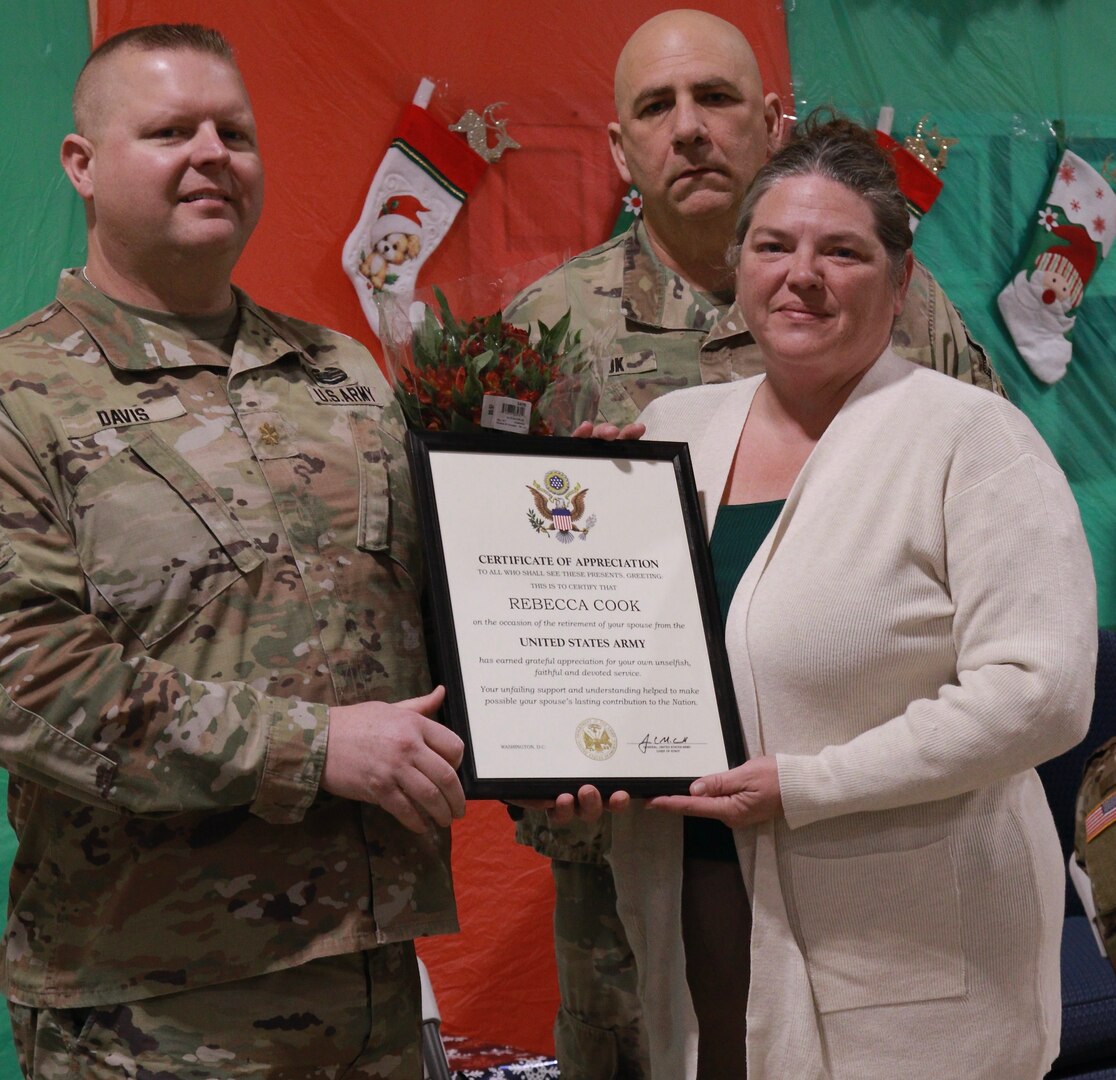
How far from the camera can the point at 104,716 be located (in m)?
1.59

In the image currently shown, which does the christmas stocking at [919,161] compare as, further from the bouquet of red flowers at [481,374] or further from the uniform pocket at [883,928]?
the uniform pocket at [883,928]

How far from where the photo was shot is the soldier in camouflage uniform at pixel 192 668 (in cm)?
162

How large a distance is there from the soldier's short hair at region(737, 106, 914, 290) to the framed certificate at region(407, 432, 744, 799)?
431 millimetres

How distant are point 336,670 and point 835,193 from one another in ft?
2.95

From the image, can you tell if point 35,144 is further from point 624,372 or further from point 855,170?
point 855,170

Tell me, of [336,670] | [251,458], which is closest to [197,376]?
[251,458]

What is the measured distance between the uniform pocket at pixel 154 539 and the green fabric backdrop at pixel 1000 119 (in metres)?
2.56

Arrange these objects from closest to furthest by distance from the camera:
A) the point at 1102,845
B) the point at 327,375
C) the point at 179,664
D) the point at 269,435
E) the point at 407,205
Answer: the point at 1102,845 → the point at 179,664 → the point at 269,435 → the point at 327,375 → the point at 407,205

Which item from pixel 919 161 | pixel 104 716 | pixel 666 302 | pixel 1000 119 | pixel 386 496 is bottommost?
pixel 104 716

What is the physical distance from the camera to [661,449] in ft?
6.43

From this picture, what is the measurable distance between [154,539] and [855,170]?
102cm

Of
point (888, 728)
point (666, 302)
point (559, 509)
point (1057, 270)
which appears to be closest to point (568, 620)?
point (559, 509)

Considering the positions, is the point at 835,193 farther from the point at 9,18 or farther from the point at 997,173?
the point at 997,173

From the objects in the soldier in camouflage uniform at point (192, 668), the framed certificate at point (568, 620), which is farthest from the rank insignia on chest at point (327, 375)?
the framed certificate at point (568, 620)
